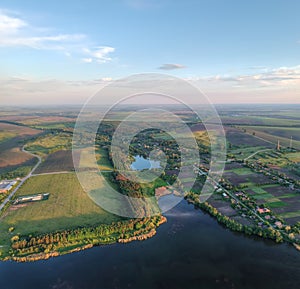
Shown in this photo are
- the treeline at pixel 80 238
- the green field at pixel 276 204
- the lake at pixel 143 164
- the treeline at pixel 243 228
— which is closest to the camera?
the treeline at pixel 80 238

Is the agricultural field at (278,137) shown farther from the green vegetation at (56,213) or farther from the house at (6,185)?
the house at (6,185)

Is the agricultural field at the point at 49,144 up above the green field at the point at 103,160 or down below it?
above

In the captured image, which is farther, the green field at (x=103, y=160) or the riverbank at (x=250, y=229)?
the green field at (x=103, y=160)

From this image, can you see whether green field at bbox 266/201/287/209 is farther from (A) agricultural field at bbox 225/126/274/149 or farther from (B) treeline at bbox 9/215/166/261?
(A) agricultural field at bbox 225/126/274/149

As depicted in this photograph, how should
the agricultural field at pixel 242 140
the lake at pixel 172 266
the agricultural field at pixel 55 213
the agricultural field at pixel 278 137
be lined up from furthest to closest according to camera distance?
the agricultural field at pixel 278 137
the agricultural field at pixel 242 140
the agricultural field at pixel 55 213
the lake at pixel 172 266

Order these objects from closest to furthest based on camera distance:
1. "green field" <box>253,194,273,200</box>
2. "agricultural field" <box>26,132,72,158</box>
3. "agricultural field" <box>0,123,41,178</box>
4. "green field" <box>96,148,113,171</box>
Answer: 1. "green field" <box>253,194,273,200</box>
2. "agricultural field" <box>0,123,41,178</box>
3. "green field" <box>96,148,113,171</box>
4. "agricultural field" <box>26,132,72,158</box>

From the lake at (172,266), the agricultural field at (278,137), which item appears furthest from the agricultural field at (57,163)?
the agricultural field at (278,137)

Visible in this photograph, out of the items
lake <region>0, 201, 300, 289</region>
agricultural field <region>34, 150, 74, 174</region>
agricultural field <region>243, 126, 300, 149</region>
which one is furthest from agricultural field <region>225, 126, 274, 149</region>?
lake <region>0, 201, 300, 289</region>
